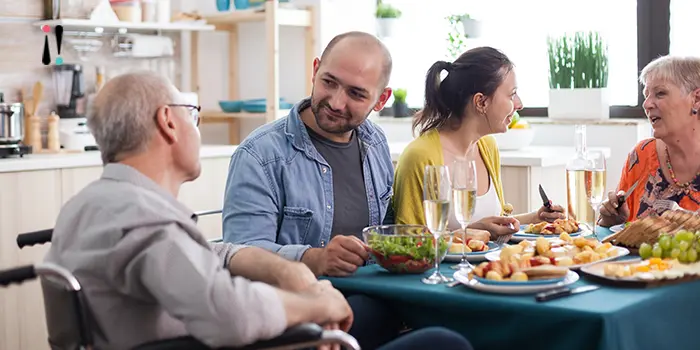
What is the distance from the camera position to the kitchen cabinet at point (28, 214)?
3771mm

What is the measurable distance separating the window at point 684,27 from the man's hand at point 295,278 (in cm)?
310

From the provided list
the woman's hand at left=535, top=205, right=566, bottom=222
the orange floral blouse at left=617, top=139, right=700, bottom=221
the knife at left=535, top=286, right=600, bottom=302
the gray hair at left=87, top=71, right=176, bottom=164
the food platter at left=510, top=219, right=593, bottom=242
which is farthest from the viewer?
the orange floral blouse at left=617, top=139, right=700, bottom=221

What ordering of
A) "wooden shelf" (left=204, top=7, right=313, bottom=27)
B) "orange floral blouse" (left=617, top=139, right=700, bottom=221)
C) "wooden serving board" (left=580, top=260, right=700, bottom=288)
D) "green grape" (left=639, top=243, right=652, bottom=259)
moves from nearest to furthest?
"wooden serving board" (left=580, top=260, right=700, bottom=288)
"green grape" (left=639, top=243, right=652, bottom=259)
"orange floral blouse" (left=617, top=139, right=700, bottom=221)
"wooden shelf" (left=204, top=7, right=313, bottom=27)

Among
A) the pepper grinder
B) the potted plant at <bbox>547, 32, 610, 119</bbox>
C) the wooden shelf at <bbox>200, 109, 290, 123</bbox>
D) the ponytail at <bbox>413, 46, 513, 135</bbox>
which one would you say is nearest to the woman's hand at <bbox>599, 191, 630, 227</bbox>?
the ponytail at <bbox>413, 46, 513, 135</bbox>

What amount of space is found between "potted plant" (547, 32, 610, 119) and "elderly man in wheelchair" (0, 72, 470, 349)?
2.97 metres

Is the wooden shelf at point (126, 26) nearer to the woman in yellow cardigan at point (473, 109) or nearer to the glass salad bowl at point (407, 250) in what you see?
the woman in yellow cardigan at point (473, 109)

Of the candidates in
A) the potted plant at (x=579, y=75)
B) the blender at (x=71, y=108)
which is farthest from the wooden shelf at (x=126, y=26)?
the potted plant at (x=579, y=75)

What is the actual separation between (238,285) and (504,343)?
0.60 m

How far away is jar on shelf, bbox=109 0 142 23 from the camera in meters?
4.72

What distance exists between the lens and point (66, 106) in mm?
4637

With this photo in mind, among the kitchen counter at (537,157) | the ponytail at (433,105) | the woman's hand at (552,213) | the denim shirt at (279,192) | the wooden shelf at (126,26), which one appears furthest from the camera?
the wooden shelf at (126,26)

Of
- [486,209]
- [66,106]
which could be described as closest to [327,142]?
[486,209]

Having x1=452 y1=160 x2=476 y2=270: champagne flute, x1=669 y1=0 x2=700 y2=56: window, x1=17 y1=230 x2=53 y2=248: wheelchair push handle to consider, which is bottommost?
x1=17 y1=230 x2=53 y2=248: wheelchair push handle

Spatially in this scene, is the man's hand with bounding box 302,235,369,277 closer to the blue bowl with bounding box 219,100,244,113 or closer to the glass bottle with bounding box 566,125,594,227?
the glass bottle with bounding box 566,125,594,227
